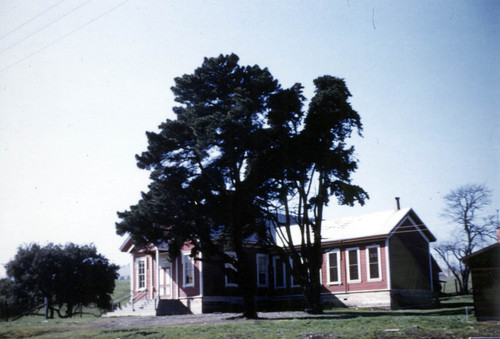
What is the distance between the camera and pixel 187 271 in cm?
3681

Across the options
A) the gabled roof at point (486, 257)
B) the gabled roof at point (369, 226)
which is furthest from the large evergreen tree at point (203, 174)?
the gabled roof at point (369, 226)

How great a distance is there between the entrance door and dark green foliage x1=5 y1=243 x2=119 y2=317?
7785 mm

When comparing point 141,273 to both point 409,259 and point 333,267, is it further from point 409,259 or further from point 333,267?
point 409,259

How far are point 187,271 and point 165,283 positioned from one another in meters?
2.76

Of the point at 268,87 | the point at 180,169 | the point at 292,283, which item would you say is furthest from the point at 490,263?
the point at 292,283

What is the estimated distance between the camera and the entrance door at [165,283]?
125ft

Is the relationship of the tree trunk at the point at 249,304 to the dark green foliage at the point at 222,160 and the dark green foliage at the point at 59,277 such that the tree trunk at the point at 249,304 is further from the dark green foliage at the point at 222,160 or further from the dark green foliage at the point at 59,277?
the dark green foliage at the point at 59,277

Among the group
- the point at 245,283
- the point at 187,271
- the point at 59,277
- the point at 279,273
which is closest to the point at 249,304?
the point at 245,283

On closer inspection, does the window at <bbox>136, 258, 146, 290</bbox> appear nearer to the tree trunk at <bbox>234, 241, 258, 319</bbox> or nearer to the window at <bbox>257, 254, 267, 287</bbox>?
the window at <bbox>257, 254, 267, 287</bbox>

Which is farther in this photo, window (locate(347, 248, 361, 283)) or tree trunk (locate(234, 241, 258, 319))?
window (locate(347, 248, 361, 283))

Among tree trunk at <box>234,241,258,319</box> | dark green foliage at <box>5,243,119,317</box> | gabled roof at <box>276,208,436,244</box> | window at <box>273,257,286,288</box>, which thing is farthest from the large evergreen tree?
dark green foliage at <box>5,243,119,317</box>

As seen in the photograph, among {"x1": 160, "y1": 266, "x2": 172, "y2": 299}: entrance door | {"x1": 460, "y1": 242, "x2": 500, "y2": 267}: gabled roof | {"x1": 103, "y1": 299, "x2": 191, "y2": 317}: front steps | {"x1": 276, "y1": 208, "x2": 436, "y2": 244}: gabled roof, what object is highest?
{"x1": 276, "y1": 208, "x2": 436, "y2": 244}: gabled roof

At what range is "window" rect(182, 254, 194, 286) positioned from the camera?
36338 millimetres

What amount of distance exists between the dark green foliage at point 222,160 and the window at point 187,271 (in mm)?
10305
